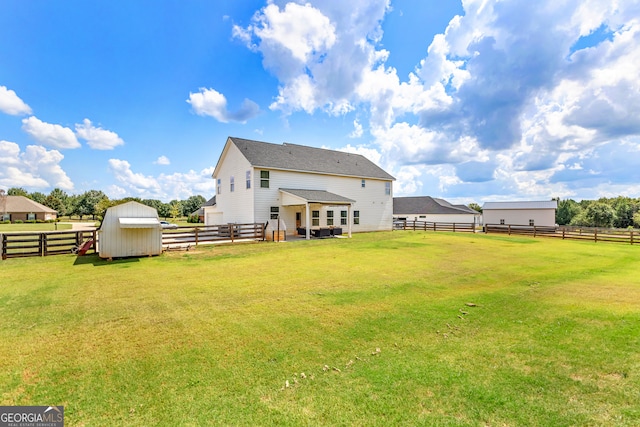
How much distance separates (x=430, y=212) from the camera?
45.7 meters

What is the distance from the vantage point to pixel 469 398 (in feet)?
10.6

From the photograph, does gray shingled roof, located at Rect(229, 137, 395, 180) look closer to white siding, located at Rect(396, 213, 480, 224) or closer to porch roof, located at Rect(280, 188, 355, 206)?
porch roof, located at Rect(280, 188, 355, 206)

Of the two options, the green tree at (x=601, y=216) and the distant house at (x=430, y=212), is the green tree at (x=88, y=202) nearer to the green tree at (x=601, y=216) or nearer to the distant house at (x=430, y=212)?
the distant house at (x=430, y=212)

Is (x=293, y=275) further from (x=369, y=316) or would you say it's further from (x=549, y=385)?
(x=549, y=385)

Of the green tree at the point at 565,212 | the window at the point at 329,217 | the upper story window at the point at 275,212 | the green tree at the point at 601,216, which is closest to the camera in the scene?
the upper story window at the point at 275,212

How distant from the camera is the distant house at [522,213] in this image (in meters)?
34.9

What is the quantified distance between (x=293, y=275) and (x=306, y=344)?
195 inches

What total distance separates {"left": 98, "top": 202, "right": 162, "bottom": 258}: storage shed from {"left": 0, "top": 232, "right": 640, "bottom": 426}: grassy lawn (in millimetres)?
3471

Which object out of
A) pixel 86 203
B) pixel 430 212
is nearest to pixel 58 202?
pixel 86 203

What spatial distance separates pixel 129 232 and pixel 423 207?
4295 centimetres

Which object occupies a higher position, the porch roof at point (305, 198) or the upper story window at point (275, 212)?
the porch roof at point (305, 198)

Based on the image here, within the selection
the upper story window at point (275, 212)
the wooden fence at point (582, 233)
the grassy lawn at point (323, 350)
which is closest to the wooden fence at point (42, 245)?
the grassy lawn at point (323, 350)

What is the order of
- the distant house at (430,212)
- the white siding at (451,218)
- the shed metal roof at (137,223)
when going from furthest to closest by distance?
the distant house at (430,212) → the white siding at (451,218) → the shed metal roof at (137,223)

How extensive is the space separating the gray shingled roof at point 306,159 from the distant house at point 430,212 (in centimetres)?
1894
